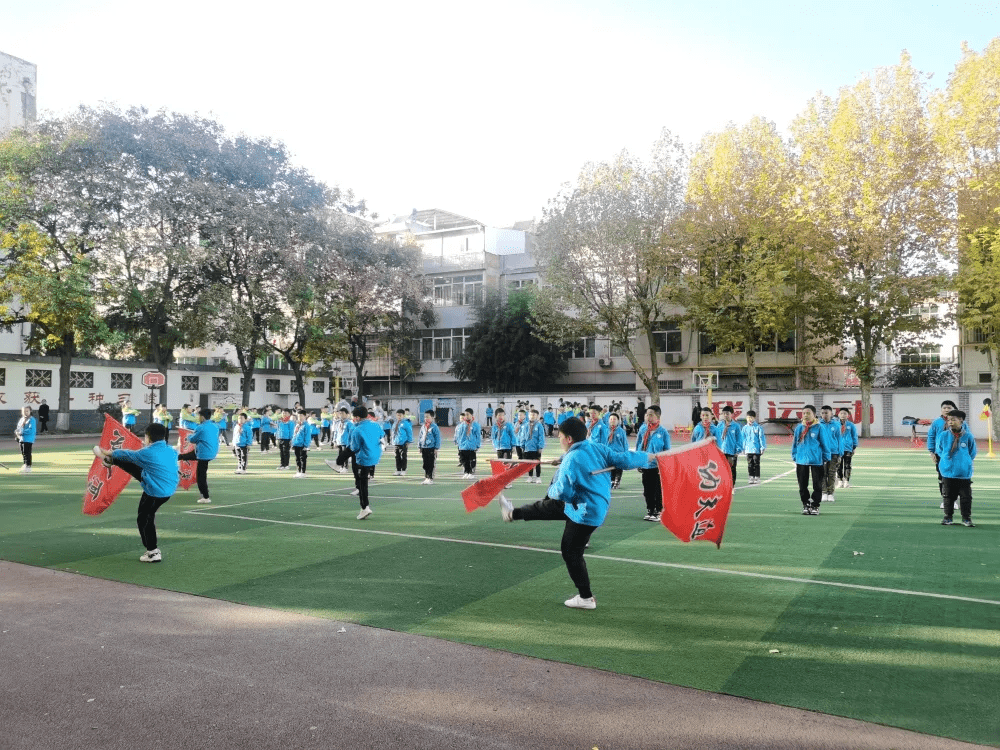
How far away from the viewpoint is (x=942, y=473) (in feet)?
38.8

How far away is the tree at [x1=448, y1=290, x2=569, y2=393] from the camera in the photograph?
5059cm

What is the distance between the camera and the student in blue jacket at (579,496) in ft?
23.1

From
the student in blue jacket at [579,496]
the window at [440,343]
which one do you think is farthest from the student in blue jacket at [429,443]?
the window at [440,343]

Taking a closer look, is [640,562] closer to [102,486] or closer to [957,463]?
[957,463]

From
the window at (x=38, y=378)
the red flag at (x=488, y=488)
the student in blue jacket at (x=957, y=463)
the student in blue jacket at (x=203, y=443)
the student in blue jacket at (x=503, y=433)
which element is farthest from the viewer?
the window at (x=38, y=378)

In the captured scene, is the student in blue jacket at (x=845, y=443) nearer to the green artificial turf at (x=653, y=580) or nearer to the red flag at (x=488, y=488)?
the green artificial turf at (x=653, y=580)

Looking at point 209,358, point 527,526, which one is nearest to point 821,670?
point 527,526

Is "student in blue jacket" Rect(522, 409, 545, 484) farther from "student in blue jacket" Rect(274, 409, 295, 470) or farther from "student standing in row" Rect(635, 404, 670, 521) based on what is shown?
"student in blue jacket" Rect(274, 409, 295, 470)

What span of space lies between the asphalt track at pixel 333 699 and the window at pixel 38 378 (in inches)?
1438

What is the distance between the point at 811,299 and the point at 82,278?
32424 mm

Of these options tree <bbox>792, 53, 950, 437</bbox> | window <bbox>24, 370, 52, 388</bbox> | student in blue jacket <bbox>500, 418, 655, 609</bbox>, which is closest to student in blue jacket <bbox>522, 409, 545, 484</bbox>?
student in blue jacket <bbox>500, 418, 655, 609</bbox>

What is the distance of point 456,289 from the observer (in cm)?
5731

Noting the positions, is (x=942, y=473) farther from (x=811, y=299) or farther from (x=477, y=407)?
(x=477, y=407)

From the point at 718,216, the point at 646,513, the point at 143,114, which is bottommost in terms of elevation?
the point at 646,513
